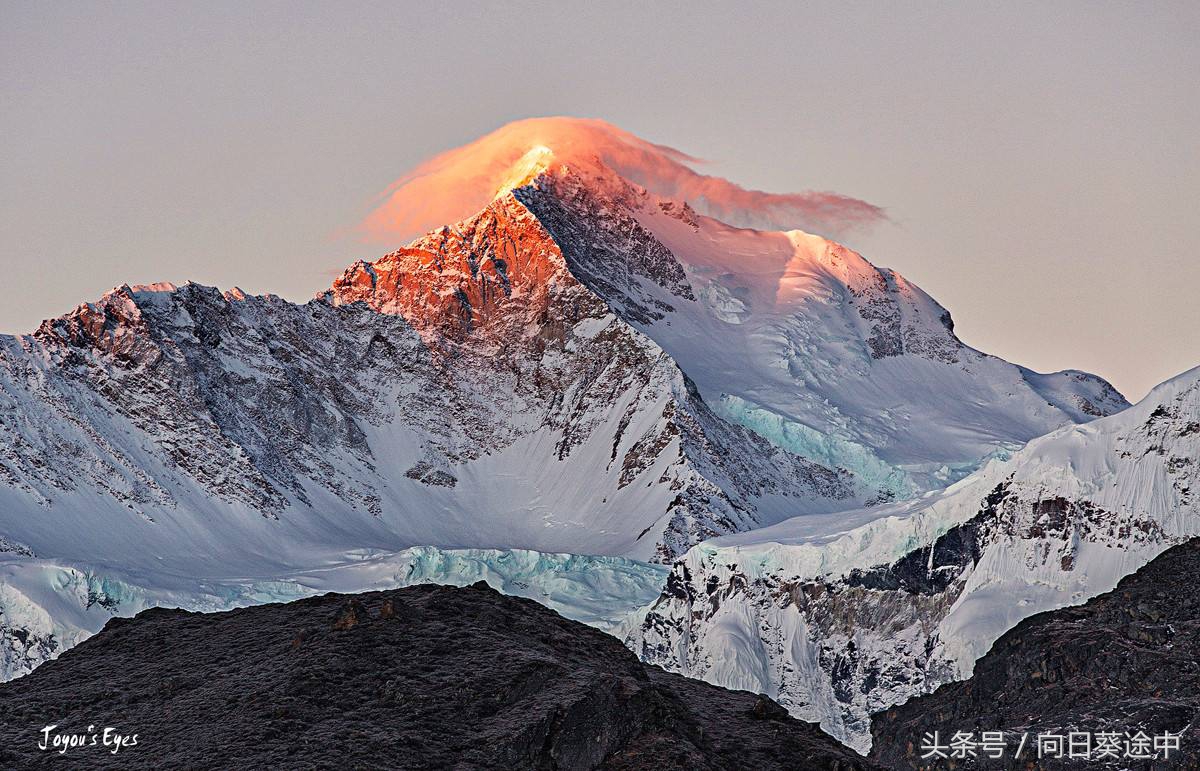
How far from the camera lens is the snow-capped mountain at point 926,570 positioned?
109 metres

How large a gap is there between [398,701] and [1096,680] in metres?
37.4

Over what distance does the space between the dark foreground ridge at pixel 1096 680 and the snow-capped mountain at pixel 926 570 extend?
28343mm

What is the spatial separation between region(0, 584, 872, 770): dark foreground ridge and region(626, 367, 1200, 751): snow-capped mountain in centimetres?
6950

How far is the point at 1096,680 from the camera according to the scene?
2699 inches

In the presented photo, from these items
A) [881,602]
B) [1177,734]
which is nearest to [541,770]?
[1177,734]

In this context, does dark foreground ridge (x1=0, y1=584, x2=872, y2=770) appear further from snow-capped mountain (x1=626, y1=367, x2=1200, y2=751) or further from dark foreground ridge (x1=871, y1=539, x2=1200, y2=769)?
snow-capped mountain (x1=626, y1=367, x2=1200, y2=751)

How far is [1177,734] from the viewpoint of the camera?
6138cm

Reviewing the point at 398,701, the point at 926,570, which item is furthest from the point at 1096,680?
the point at 926,570

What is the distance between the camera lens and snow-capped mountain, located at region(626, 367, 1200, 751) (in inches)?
4296

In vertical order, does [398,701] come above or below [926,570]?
below
